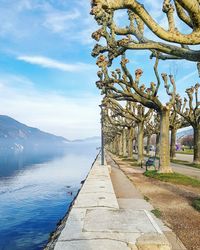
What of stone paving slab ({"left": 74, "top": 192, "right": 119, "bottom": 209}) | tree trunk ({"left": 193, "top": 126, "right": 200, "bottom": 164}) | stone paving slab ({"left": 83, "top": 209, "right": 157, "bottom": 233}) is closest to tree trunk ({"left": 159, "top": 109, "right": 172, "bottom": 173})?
stone paving slab ({"left": 74, "top": 192, "right": 119, "bottom": 209})

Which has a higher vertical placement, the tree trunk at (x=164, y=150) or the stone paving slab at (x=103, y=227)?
the tree trunk at (x=164, y=150)

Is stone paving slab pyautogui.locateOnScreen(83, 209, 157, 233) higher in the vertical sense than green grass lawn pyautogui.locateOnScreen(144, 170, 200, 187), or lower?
lower

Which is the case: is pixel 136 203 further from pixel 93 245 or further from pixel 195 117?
pixel 195 117

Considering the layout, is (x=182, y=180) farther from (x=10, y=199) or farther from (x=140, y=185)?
(x=10, y=199)

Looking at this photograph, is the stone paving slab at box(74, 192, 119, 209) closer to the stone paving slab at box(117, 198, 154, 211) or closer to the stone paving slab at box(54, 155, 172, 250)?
the stone paving slab at box(54, 155, 172, 250)

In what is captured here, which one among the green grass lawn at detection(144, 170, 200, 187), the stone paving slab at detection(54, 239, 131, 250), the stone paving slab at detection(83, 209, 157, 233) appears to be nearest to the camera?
the stone paving slab at detection(54, 239, 131, 250)

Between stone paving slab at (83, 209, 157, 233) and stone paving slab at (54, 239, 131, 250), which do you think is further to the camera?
stone paving slab at (83, 209, 157, 233)

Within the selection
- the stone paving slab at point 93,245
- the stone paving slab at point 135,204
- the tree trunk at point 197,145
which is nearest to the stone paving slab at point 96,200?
the stone paving slab at point 135,204

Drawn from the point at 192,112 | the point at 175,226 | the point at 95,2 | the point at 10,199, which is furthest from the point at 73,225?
the point at 192,112

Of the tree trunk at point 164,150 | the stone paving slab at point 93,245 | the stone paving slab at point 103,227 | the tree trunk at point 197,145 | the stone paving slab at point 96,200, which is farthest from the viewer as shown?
the tree trunk at point 197,145

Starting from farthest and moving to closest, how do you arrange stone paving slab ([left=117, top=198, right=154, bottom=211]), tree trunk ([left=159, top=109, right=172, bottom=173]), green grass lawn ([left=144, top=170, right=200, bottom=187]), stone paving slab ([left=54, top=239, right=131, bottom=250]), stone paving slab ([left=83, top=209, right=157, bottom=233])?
tree trunk ([left=159, top=109, right=172, bottom=173]) → green grass lawn ([left=144, top=170, right=200, bottom=187]) → stone paving slab ([left=117, top=198, right=154, bottom=211]) → stone paving slab ([left=83, top=209, right=157, bottom=233]) → stone paving slab ([left=54, top=239, right=131, bottom=250])

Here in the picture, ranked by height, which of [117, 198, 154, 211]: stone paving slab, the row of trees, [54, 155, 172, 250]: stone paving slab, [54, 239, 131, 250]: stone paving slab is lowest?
[117, 198, 154, 211]: stone paving slab

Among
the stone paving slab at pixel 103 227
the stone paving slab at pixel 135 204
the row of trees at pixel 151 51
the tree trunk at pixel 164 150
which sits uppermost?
the row of trees at pixel 151 51

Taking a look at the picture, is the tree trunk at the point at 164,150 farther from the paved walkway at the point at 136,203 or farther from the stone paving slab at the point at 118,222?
the stone paving slab at the point at 118,222
